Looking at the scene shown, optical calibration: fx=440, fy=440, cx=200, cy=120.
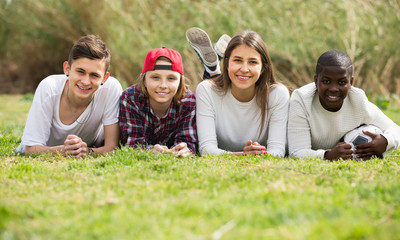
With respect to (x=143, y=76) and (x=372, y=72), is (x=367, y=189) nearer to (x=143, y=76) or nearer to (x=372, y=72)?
(x=143, y=76)

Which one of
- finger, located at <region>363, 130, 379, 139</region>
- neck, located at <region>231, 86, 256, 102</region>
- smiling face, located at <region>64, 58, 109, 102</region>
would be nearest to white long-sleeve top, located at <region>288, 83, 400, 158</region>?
finger, located at <region>363, 130, 379, 139</region>

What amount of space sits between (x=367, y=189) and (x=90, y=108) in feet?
9.68

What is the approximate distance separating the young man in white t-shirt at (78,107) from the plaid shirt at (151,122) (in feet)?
0.53

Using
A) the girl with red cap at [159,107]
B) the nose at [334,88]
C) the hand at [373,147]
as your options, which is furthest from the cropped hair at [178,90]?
the hand at [373,147]

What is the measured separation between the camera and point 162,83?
444 cm

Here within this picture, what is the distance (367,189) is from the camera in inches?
111

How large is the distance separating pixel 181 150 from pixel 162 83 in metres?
0.73

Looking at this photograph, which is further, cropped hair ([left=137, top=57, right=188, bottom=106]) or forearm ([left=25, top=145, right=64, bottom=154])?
cropped hair ([left=137, top=57, right=188, bottom=106])

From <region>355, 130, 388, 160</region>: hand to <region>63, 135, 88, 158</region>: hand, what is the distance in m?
2.65

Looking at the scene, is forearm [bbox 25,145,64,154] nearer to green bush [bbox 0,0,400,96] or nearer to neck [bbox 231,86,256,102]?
neck [bbox 231,86,256,102]

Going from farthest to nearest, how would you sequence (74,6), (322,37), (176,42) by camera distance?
(74,6), (176,42), (322,37)

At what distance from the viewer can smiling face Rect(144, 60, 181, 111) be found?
4449 mm

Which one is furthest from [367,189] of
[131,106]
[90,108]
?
[90,108]

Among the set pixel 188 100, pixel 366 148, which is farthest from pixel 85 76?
pixel 366 148
